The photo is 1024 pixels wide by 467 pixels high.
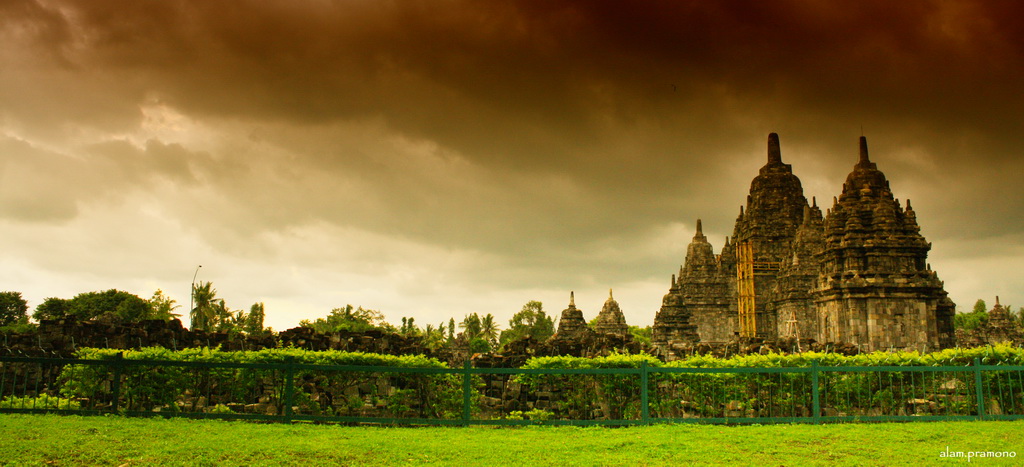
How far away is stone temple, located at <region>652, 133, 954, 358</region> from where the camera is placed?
87.1 ft

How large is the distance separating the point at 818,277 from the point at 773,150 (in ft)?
103

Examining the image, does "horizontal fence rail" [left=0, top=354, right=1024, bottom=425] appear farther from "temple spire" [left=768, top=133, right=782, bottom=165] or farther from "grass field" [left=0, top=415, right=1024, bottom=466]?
"temple spire" [left=768, top=133, right=782, bottom=165]

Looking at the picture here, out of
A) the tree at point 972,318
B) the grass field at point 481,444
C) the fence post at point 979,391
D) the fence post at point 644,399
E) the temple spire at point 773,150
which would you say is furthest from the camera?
the tree at point 972,318

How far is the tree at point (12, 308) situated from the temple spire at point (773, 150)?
77794mm

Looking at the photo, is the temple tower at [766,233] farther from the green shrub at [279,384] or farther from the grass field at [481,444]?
the green shrub at [279,384]

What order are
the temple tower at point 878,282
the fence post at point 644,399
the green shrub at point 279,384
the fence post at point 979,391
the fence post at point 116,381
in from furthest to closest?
the temple tower at point 878,282, the green shrub at point 279,384, the fence post at point 979,391, the fence post at point 116,381, the fence post at point 644,399

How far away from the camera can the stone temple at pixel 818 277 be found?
2656 cm

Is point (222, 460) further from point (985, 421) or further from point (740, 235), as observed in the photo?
point (740, 235)

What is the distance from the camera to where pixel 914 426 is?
12758 millimetres

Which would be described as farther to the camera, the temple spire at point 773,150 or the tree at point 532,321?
the tree at point 532,321

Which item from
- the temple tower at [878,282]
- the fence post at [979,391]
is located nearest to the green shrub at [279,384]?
the fence post at [979,391]

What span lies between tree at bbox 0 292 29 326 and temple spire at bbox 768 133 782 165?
77.8 meters

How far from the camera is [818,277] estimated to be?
31.0m

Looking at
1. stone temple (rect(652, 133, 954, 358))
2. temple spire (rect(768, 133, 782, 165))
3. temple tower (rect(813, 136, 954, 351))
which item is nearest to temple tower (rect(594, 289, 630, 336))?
stone temple (rect(652, 133, 954, 358))
